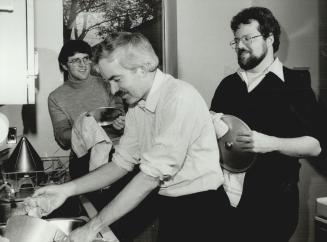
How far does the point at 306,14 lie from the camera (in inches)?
85.8

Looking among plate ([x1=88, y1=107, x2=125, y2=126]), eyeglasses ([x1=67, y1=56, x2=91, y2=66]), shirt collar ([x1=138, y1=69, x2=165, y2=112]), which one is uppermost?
eyeglasses ([x1=67, y1=56, x2=91, y2=66])

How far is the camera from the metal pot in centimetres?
103

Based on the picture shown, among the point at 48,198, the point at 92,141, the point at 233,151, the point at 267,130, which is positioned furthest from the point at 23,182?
the point at 267,130

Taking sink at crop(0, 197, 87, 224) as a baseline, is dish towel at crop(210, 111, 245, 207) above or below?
above

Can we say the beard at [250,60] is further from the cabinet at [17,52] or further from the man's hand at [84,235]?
the man's hand at [84,235]

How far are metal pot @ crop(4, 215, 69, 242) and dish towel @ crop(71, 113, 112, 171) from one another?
34.0 inches

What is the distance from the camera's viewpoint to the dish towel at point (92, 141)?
193cm

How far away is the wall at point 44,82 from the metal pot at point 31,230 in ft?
5.40

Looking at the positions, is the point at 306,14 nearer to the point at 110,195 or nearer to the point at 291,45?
the point at 291,45

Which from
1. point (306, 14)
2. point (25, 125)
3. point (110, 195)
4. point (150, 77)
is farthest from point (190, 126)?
point (25, 125)

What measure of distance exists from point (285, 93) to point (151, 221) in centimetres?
74

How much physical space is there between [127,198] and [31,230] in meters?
0.26

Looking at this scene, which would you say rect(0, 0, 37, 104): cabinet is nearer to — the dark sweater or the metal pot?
the metal pot

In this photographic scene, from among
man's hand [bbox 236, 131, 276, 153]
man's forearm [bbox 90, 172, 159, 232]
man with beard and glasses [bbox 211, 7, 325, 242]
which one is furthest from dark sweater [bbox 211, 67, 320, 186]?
man's forearm [bbox 90, 172, 159, 232]
